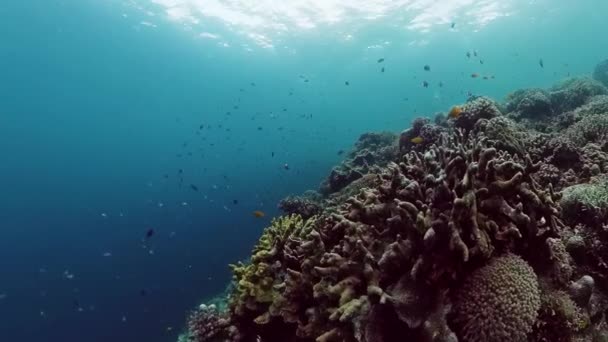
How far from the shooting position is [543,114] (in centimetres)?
1417

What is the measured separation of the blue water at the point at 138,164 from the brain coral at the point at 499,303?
1331cm

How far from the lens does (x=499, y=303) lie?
293 cm

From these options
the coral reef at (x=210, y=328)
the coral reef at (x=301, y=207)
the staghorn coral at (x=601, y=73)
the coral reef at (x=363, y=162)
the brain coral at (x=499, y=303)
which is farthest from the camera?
the staghorn coral at (x=601, y=73)

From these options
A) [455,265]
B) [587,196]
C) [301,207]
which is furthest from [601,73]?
[455,265]

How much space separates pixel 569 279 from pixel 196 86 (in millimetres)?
137127

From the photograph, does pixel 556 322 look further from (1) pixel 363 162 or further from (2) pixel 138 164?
(2) pixel 138 164

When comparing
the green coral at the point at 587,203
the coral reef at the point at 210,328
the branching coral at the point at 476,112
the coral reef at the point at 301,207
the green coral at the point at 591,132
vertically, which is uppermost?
the branching coral at the point at 476,112

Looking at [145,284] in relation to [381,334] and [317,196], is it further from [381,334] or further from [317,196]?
[381,334]

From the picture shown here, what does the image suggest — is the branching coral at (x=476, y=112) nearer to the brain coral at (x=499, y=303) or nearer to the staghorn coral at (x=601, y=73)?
the brain coral at (x=499, y=303)

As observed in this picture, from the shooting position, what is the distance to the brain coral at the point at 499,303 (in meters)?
2.90

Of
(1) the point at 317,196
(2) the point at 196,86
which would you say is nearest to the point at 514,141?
(1) the point at 317,196

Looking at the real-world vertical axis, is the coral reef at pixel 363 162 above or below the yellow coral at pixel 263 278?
below

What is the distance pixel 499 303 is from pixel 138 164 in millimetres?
149153

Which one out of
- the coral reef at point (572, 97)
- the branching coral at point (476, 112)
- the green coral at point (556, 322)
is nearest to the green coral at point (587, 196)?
the green coral at point (556, 322)
